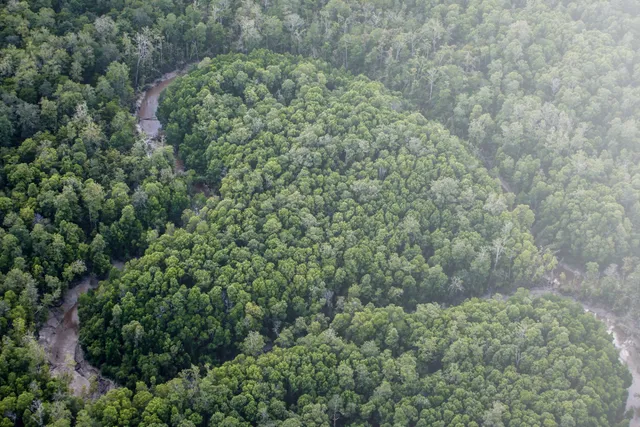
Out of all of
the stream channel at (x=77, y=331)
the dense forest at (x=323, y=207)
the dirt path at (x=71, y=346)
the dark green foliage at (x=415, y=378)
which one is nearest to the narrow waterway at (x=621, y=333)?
the stream channel at (x=77, y=331)

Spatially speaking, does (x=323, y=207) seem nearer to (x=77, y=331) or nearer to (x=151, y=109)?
(x=77, y=331)

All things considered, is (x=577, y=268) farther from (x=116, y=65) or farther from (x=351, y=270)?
(x=116, y=65)

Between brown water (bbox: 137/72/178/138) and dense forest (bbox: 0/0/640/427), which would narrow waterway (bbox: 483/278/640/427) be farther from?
brown water (bbox: 137/72/178/138)

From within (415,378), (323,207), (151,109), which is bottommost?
(415,378)

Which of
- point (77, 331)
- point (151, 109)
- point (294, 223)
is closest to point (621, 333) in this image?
point (294, 223)

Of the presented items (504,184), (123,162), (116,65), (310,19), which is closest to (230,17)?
(310,19)

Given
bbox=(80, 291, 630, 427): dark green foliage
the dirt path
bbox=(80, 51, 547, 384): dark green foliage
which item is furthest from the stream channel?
bbox=(80, 291, 630, 427): dark green foliage
